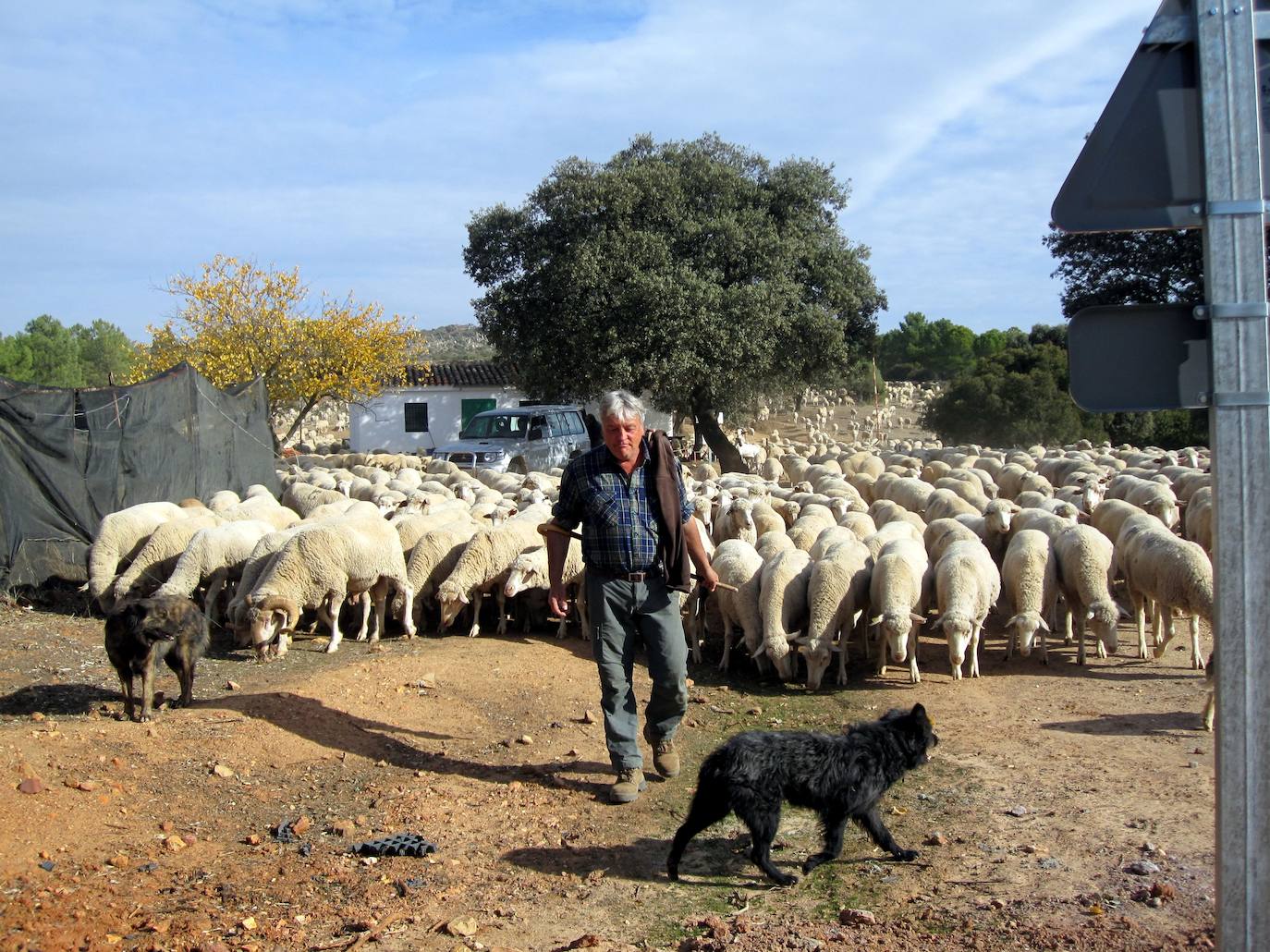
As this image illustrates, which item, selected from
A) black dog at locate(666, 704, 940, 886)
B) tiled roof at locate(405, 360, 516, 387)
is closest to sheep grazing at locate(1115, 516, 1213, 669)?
black dog at locate(666, 704, 940, 886)

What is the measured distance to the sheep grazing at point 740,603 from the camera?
911 centimetres

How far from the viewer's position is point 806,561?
966 cm

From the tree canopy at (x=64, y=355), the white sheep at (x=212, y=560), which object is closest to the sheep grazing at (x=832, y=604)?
the white sheep at (x=212, y=560)

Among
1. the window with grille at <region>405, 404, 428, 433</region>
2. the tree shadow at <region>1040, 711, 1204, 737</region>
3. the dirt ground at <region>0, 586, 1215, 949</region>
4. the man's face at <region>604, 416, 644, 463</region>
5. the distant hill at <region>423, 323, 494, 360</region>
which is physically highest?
the distant hill at <region>423, 323, 494, 360</region>

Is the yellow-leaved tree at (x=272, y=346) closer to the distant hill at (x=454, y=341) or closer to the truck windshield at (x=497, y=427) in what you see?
the truck windshield at (x=497, y=427)

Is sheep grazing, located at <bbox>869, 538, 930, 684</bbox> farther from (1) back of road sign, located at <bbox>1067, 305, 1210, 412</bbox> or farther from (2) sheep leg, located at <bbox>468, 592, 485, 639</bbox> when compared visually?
(1) back of road sign, located at <bbox>1067, 305, 1210, 412</bbox>

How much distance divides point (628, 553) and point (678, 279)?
67.3ft

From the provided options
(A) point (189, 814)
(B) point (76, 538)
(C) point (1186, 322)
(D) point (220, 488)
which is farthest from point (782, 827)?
(D) point (220, 488)

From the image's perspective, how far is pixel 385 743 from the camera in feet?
20.9

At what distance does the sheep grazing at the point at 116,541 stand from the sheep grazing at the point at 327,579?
2.12 meters

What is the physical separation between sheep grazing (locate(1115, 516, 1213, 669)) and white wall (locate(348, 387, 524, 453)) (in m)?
32.3

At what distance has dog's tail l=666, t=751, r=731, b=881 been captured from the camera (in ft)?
14.4

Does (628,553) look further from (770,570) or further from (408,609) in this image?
(408,609)

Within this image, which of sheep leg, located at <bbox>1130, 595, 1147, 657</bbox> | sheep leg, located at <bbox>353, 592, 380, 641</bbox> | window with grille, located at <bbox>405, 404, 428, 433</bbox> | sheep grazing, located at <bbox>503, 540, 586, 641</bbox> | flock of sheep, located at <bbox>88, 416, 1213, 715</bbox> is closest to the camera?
flock of sheep, located at <bbox>88, 416, 1213, 715</bbox>
